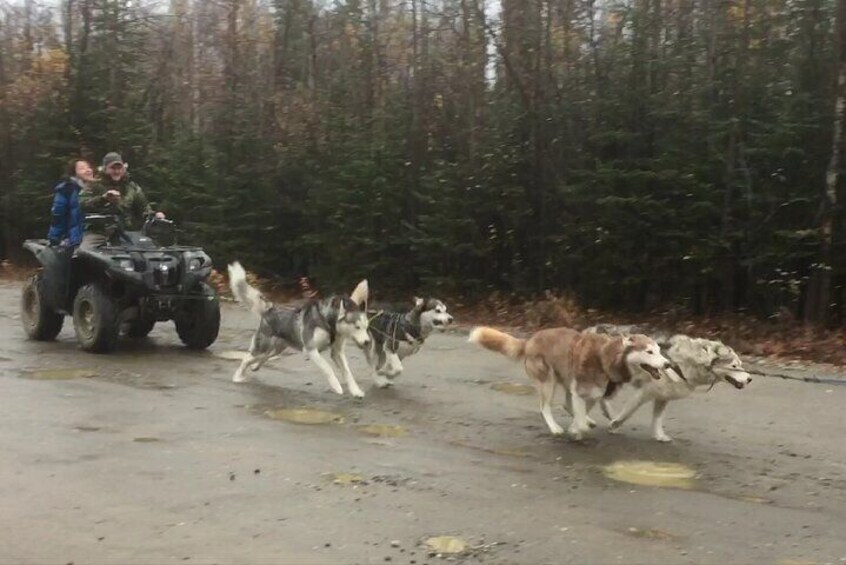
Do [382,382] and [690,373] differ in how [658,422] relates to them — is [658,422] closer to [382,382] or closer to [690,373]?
[690,373]

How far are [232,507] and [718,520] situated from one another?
129 inches

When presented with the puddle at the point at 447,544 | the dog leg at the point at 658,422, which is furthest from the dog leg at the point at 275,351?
the puddle at the point at 447,544

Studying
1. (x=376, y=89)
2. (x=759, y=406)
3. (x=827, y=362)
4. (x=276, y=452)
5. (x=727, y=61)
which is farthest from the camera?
(x=376, y=89)

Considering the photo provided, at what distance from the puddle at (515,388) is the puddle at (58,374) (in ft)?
16.1

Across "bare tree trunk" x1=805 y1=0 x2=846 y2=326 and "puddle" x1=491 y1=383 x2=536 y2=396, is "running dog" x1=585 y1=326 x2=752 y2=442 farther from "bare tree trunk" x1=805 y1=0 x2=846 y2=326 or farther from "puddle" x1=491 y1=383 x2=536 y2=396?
"bare tree trunk" x1=805 y1=0 x2=846 y2=326

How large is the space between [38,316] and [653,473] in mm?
9908

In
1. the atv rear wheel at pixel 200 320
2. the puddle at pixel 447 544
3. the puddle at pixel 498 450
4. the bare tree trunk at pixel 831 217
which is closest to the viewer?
the puddle at pixel 447 544

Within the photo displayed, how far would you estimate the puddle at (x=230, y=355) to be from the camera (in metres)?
12.8

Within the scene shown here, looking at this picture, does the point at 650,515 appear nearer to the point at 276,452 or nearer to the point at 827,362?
the point at 276,452

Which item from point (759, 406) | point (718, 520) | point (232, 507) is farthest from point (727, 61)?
point (232, 507)

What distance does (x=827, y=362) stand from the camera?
1295cm

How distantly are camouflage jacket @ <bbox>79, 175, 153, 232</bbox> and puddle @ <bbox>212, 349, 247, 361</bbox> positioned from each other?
2.21m

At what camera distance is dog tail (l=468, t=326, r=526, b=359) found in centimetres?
893

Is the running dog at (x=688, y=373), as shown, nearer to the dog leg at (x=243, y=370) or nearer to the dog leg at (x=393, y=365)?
the dog leg at (x=393, y=365)
